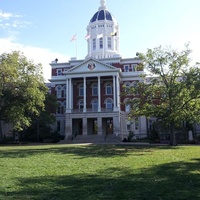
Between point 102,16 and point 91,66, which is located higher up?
point 102,16

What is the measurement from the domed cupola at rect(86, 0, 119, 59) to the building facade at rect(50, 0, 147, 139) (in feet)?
0.82

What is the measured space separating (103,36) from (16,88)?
35.5 m

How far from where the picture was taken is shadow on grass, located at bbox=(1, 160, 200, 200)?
7.16 metres

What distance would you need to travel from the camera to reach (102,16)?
69562 millimetres

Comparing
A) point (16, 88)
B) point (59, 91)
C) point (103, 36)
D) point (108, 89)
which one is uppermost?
point (103, 36)

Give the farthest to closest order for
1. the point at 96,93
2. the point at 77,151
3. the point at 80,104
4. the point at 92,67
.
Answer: the point at 80,104 < the point at 96,93 < the point at 92,67 < the point at 77,151

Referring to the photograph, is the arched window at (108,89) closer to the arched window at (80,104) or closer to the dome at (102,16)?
the arched window at (80,104)

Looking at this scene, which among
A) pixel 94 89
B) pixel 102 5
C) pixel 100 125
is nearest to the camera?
pixel 100 125

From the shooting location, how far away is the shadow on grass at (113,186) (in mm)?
7160

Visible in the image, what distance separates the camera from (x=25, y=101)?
36719 millimetres

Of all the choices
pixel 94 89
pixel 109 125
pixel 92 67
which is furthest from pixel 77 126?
pixel 92 67

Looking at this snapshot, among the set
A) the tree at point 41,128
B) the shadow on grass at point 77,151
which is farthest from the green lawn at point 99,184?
the tree at point 41,128

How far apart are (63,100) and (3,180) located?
53.5 metres

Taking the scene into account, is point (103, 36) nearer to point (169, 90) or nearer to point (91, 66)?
point (91, 66)
